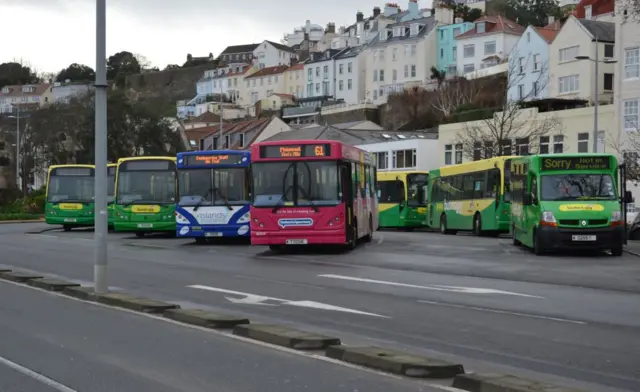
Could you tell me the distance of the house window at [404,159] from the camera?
3041 inches

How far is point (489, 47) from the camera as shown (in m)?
106

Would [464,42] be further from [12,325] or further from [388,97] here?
[12,325]

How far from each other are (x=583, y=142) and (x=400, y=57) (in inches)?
2406

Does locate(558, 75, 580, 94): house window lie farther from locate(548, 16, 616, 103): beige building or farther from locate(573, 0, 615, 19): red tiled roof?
locate(573, 0, 615, 19): red tiled roof

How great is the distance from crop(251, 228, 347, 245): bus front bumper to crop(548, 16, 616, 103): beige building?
48.6m

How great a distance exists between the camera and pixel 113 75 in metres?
193

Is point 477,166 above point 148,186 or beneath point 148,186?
above

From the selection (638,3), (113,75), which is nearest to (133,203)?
(638,3)

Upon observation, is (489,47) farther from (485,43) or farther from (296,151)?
(296,151)

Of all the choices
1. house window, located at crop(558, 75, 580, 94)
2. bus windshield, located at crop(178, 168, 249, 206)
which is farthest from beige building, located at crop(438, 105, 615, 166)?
bus windshield, located at crop(178, 168, 249, 206)

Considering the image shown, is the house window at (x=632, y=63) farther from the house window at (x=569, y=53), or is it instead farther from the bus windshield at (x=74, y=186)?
the bus windshield at (x=74, y=186)

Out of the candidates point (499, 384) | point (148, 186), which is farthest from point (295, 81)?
point (499, 384)

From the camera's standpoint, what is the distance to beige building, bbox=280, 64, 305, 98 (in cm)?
14575

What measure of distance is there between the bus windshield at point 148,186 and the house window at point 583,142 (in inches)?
1234
